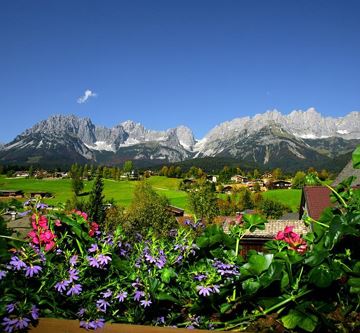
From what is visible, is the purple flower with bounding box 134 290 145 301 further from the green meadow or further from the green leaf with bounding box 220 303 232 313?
the green meadow

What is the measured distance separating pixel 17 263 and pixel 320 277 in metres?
1.40

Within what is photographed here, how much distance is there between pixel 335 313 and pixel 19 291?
151cm

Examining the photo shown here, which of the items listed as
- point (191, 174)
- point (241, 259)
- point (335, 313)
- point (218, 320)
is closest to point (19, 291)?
point (218, 320)

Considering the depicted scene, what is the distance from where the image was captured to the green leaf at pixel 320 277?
5.86 feet

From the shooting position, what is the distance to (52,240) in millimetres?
2289

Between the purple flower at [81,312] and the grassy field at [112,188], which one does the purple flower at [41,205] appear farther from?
the grassy field at [112,188]

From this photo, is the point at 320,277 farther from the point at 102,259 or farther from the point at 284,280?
the point at 102,259

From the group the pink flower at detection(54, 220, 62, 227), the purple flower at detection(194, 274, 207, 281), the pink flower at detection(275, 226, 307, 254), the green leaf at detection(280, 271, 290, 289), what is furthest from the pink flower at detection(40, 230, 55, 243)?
the pink flower at detection(275, 226, 307, 254)

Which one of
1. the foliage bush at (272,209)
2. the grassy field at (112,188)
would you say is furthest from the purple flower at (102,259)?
the grassy field at (112,188)

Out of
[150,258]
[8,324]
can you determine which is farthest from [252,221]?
[8,324]

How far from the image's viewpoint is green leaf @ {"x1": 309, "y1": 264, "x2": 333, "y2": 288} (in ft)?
5.86

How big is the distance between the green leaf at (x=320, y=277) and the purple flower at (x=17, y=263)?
134 cm

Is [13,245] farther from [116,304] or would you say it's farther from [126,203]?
[126,203]

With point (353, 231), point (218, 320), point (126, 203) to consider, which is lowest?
point (126, 203)
